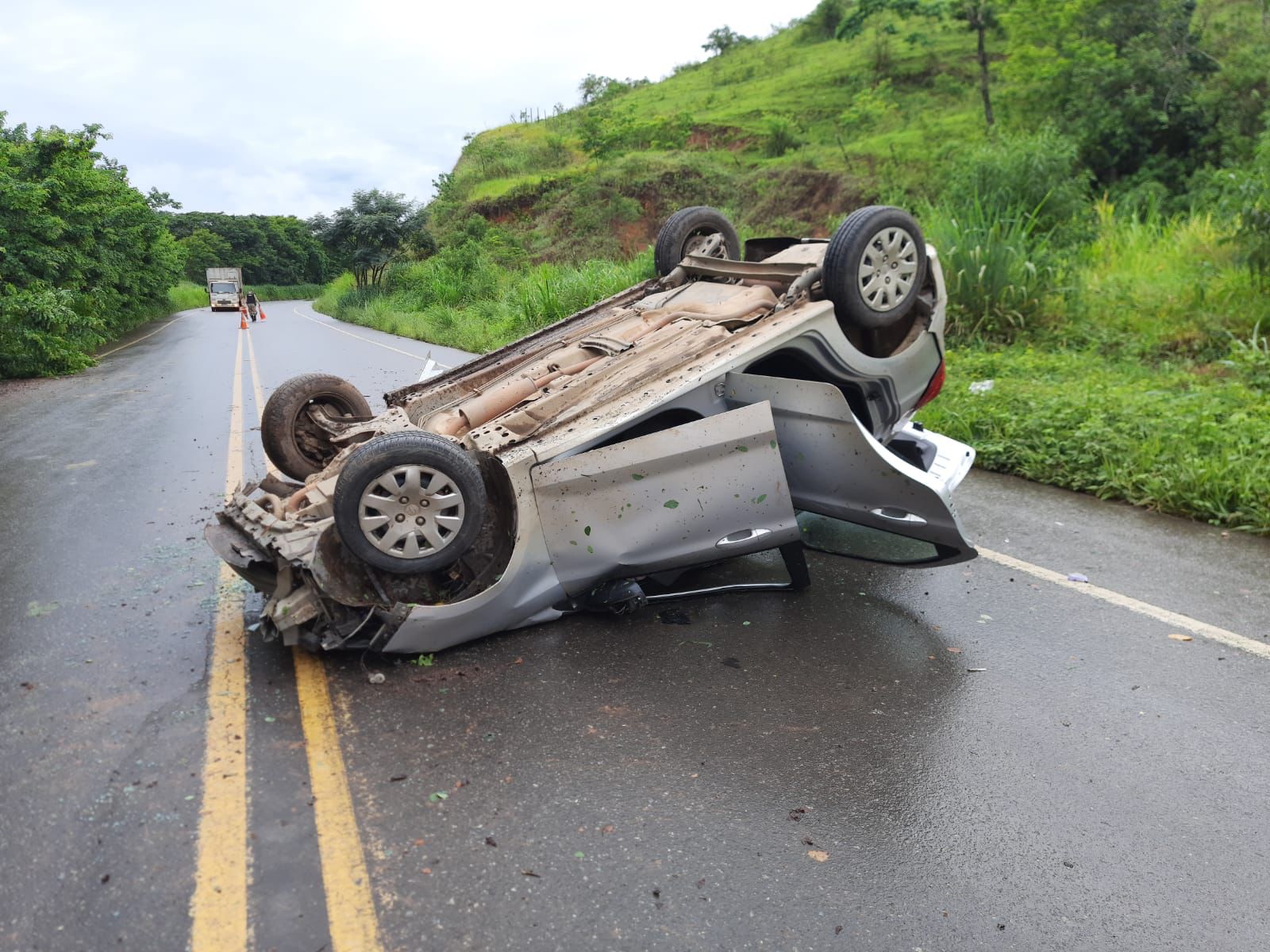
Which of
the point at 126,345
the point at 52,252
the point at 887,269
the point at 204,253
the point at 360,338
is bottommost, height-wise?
the point at 360,338

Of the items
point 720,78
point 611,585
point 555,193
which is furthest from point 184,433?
point 720,78

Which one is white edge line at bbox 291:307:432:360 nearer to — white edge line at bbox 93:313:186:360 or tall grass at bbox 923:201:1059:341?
white edge line at bbox 93:313:186:360

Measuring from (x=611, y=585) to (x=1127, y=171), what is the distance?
58.4 ft

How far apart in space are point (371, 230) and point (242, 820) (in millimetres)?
37718

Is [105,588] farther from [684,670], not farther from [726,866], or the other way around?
[726,866]

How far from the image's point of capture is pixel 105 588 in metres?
5.24

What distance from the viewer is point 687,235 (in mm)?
6695

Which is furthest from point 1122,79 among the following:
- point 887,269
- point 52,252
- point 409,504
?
point 52,252

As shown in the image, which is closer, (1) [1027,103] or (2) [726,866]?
(2) [726,866]

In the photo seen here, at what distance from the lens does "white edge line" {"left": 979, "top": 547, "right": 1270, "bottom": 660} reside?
465cm

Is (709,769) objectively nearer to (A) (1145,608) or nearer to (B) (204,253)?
(A) (1145,608)

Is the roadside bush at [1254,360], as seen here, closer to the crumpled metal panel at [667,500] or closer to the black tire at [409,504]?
the crumpled metal panel at [667,500]

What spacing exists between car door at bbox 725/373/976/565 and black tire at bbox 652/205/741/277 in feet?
7.57

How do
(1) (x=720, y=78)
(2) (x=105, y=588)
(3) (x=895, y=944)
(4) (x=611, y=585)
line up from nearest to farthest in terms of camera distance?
(3) (x=895, y=944) < (4) (x=611, y=585) < (2) (x=105, y=588) < (1) (x=720, y=78)
